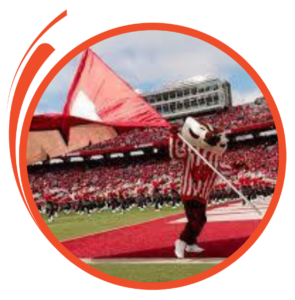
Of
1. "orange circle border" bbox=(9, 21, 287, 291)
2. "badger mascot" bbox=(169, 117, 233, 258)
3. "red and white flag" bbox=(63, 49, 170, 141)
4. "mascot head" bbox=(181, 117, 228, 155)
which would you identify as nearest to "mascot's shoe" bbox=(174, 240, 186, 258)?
"badger mascot" bbox=(169, 117, 233, 258)

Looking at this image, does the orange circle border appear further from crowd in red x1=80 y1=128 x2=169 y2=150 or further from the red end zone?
crowd in red x1=80 y1=128 x2=169 y2=150

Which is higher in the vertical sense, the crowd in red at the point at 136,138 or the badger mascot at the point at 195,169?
the crowd in red at the point at 136,138

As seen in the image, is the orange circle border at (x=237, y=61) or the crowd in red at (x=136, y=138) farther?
the crowd in red at (x=136, y=138)

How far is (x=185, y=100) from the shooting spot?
23.1 feet

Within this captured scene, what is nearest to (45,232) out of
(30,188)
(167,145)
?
(30,188)

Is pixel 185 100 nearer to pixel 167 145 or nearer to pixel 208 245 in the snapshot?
pixel 167 145

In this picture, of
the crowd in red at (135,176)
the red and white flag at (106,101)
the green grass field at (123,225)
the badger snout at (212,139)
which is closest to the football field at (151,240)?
the green grass field at (123,225)

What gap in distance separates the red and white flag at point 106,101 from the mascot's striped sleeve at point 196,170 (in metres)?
0.15

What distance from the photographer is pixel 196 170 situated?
276 inches

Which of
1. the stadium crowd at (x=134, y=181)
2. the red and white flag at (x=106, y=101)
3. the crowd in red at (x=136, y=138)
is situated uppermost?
the red and white flag at (x=106, y=101)

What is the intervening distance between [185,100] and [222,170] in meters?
0.42

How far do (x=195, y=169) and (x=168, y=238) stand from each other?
403mm

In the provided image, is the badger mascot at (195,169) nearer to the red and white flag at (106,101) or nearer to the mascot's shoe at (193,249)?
the mascot's shoe at (193,249)

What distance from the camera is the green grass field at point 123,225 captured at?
6930mm
